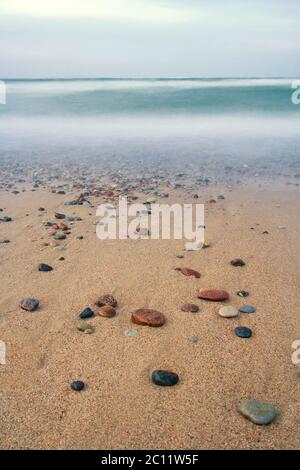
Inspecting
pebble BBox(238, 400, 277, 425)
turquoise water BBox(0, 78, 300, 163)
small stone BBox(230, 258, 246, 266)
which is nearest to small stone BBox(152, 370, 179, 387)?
pebble BBox(238, 400, 277, 425)

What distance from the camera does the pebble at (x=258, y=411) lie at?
1.85 meters

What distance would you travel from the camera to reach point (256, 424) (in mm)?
1853

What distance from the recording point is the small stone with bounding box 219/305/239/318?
261cm

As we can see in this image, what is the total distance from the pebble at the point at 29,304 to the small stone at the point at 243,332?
45.8 inches

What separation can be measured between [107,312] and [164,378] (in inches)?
26.1

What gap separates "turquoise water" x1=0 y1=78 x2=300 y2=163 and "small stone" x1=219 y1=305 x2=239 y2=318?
669cm

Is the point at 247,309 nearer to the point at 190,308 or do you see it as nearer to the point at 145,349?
the point at 190,308

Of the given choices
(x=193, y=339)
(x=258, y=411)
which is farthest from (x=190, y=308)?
(x=258, y=411)

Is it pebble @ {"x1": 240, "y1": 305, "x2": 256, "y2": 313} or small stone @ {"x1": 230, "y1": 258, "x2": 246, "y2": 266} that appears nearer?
pebble @ {"x1": 240, "y1": 305, "x2": 256, "y2": 313}

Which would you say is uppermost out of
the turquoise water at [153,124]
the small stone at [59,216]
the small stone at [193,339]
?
the turquoise water at [153,124]

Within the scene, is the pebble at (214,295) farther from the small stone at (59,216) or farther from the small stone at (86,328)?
the small stone at (59,216)

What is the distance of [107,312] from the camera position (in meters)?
2.63

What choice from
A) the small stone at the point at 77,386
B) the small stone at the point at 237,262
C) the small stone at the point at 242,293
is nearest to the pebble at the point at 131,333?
the small stone at the point at 77,386

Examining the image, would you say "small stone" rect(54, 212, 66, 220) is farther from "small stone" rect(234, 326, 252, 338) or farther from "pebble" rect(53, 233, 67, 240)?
"small stone" rect(234, 326, 252, 338)
